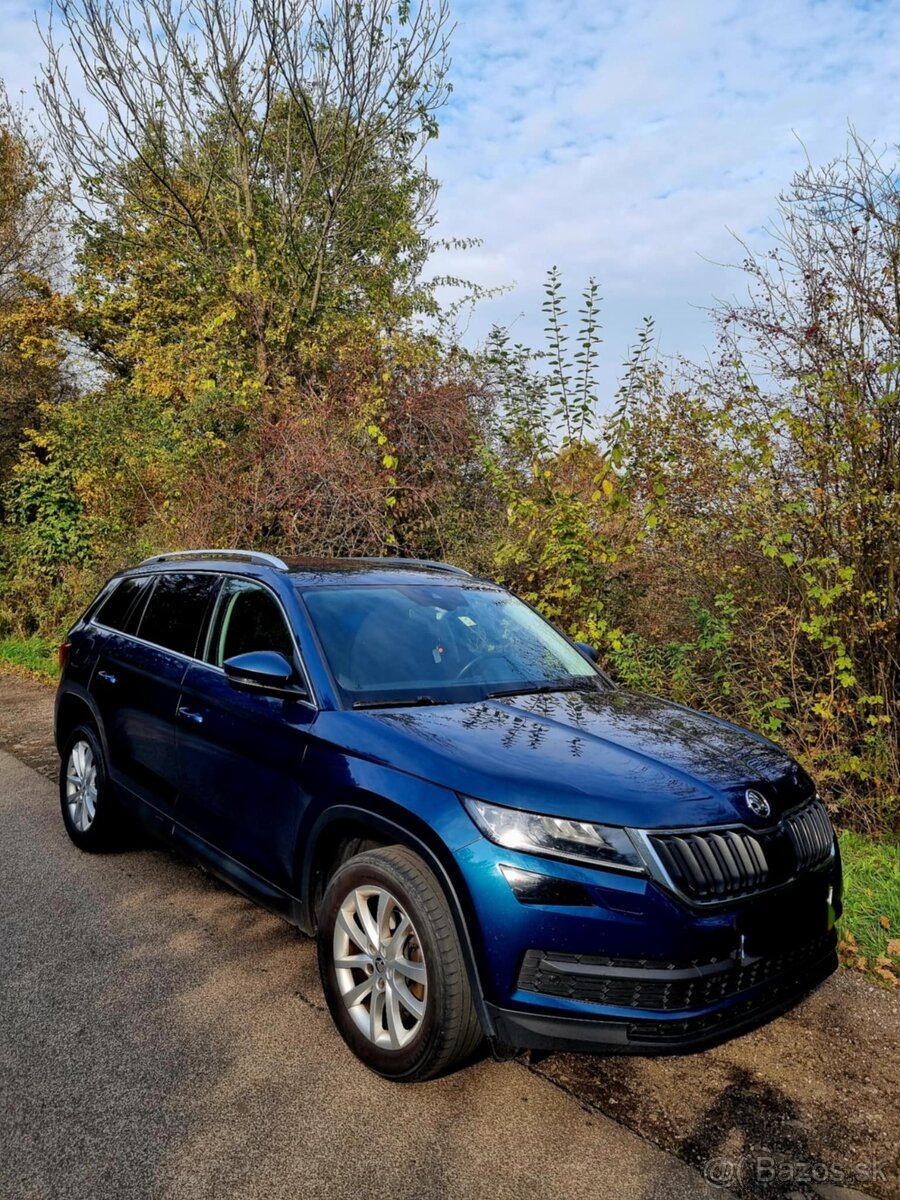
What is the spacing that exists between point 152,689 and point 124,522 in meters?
10.6

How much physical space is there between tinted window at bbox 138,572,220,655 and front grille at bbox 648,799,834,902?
8.86 ft

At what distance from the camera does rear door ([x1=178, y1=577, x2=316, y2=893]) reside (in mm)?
3578

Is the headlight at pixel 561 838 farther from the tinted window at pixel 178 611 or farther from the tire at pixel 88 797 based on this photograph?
the tire at pixel 88 797

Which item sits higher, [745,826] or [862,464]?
[862,464]

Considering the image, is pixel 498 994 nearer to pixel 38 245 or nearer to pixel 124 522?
pixel 124 522

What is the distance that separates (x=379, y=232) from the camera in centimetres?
1716

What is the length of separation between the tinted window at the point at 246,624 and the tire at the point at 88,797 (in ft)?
4.62

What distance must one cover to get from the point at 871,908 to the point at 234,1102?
309cm

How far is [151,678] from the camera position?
15.7ft

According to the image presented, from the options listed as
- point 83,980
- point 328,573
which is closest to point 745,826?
point 328,573

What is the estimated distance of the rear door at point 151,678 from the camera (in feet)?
14.9

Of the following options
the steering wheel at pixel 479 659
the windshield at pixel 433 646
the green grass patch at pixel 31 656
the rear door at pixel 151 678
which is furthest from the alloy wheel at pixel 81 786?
the green grass patch at pixel 31 656

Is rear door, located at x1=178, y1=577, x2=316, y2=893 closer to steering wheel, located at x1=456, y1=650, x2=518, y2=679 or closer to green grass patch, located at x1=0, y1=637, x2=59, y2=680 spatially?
steering wheel, located at x1=456, y1=650, x2=518, y2=679

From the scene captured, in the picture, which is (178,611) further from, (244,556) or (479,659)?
(479,659)
